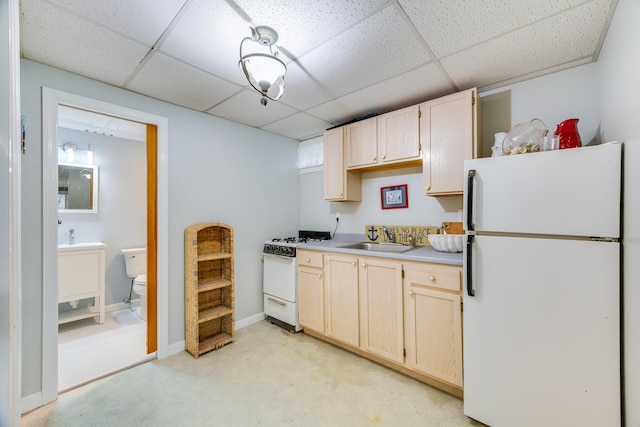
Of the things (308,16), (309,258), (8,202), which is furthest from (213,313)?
(308,16)

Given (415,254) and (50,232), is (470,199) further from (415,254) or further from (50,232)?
(50,232)

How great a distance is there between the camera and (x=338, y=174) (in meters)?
2.84

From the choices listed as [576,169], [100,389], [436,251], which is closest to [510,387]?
[436,251]

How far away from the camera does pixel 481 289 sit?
1575mm

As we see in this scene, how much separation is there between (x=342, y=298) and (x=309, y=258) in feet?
1.68

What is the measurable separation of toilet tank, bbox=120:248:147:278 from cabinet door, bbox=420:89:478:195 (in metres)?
3.54

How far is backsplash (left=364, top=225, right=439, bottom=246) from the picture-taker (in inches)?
99.0

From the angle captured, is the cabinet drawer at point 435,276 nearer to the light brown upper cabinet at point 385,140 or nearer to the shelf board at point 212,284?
the light brown upper cabinet at point 385,140

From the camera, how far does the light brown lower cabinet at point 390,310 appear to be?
1.81m

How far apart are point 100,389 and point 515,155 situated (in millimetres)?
3138

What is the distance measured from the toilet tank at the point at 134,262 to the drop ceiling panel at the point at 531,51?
12.9ft

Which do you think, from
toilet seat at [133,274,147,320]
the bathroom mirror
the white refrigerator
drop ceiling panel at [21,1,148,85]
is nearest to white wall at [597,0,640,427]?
the white refrigerator

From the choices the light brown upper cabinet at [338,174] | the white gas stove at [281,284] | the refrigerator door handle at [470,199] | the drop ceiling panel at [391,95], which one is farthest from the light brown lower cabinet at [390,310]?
the drop ceiling panel at [391,95]

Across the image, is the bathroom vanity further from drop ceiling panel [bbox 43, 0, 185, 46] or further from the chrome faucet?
the chrome faucet
